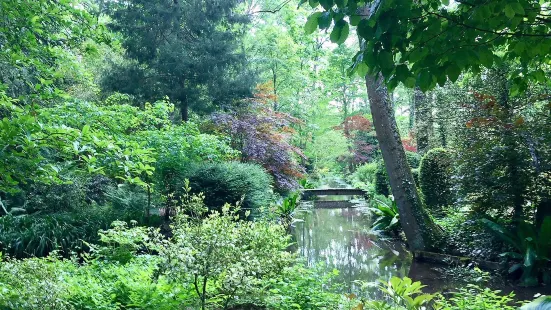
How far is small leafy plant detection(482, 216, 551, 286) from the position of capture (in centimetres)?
607

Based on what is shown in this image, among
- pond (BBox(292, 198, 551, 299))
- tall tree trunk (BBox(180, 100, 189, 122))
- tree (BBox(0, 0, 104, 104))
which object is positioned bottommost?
pond (BBox(292, 198, 551, 299))

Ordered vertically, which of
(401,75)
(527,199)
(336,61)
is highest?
(336,61)

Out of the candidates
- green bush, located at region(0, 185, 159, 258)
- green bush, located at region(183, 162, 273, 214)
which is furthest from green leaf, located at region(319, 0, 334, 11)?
green bush, located at region(183, 162, 273, 214)

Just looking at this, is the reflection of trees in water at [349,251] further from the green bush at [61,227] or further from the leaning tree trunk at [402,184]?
the green bush at [61,227]

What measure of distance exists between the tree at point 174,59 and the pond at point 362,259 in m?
5.16

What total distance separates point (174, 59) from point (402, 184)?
27.6 ft

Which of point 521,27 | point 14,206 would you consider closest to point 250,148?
point 14,206

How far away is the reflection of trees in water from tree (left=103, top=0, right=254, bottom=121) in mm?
5170

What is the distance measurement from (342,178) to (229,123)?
1668cm

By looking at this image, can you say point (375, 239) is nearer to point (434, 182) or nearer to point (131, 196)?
point (434, 182)

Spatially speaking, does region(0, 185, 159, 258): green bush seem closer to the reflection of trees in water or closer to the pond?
the reflection of trees in water

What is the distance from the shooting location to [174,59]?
13.2 metres

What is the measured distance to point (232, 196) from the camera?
9.31 metres

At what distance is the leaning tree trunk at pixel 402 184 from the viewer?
820 cm
